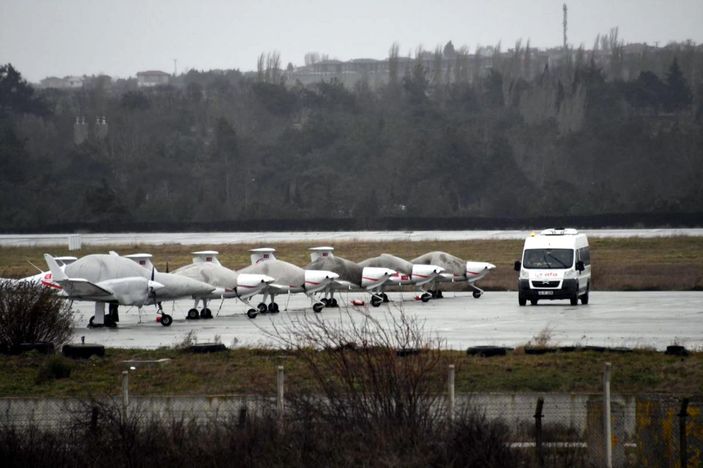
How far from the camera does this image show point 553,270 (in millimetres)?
37531

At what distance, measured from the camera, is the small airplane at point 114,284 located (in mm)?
32094

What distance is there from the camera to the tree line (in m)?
112

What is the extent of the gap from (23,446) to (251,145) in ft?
391

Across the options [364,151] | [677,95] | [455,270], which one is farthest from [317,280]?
[677,95]

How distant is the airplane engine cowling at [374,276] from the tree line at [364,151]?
53611 millimetres

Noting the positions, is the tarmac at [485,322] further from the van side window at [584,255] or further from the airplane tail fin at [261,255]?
the airplane tail fin at [261,255]

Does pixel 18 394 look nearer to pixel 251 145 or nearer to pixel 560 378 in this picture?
pixel 560 378

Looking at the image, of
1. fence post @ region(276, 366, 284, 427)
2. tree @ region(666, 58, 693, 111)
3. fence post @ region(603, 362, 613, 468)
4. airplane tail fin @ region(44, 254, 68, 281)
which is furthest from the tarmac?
tree @ region(666, 58, 693, 111)

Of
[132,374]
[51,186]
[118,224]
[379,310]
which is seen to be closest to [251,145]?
[51,186]

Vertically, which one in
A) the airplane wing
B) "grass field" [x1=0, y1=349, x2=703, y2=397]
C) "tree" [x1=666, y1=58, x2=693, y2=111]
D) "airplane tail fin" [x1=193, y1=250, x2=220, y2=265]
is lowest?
"grass field" [x1=0, y1=349, x2=703, y2=397]

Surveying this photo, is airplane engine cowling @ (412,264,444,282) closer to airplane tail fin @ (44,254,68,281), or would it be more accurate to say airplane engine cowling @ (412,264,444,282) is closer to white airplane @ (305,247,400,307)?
white airplane @ (305,247,400,307)

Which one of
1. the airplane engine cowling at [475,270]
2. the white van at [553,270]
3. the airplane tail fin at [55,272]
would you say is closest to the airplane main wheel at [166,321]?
the airplane tail fin at [55,272]

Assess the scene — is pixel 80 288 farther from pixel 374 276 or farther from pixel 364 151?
pixel 364 151

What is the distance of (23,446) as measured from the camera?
14469 mm
